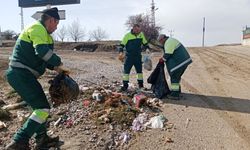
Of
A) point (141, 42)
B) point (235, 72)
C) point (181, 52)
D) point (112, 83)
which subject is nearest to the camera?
point (181, 52)

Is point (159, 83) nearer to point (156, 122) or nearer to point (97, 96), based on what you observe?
point (97, 96)

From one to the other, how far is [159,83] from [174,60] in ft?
2.18

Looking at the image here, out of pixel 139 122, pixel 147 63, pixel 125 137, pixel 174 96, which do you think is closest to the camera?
pixel 125 137

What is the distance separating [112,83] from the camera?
11812mm

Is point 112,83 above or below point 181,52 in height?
below

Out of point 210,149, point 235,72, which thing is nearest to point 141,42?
point 210,149

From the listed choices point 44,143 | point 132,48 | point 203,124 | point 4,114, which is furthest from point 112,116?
point 132,48

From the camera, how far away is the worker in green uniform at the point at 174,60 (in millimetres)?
9727

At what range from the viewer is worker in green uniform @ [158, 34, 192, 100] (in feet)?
31.9

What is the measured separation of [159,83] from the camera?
9.88 metres

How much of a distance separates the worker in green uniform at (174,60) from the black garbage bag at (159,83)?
0.16 meters

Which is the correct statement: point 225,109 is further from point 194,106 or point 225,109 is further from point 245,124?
point 245,124

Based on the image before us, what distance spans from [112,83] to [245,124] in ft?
16.8

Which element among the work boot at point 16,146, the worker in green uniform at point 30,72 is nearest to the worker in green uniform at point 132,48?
the worker in green uniform at point 30,72
